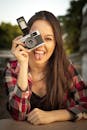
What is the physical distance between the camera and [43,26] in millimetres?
1815

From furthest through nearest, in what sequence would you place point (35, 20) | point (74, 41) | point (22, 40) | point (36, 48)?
point (74, 41) → point (35, 20) → point (36, 48) → point (22, 40)

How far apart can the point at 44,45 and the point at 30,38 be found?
20cm

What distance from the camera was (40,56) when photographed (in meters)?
1.78

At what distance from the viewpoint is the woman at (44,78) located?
1.65 meters

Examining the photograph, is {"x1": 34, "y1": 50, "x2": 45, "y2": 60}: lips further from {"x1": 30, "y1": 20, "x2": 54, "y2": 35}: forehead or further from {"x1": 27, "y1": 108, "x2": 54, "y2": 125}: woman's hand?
{"x1": 27, "y1": 108, "x2": 54, "y2": 125}: woman's hand

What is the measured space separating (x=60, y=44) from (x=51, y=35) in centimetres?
8

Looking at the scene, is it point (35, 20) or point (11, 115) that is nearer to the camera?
point (11, 115)

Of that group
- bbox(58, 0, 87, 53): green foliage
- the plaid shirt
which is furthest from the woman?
bbox(58, 0, 87, 53): green foliage

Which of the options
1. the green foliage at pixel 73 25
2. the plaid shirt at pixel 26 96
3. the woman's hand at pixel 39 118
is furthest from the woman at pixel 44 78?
the green foliage at pixel 73 25

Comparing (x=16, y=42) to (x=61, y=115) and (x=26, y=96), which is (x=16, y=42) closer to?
(x=26, y=96)

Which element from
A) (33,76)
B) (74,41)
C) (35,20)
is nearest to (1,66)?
(33,76)

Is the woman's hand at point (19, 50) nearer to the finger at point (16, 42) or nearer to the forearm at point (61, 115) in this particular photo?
the finger at point (16, 42)

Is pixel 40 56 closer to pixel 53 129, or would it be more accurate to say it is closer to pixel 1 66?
pixel 1 66

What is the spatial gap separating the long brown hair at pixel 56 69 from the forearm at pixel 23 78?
0.18 metres
